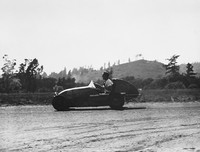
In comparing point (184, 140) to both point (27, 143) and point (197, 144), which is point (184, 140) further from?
point (27, 143)

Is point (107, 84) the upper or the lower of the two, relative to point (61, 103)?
upper

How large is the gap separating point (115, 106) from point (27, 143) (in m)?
8.42

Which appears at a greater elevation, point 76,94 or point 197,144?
point 76,94

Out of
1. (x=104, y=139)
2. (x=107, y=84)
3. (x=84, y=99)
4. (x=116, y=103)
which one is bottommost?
(x=104, y=139)

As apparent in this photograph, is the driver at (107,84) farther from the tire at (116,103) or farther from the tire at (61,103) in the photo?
the tire at (61,103)

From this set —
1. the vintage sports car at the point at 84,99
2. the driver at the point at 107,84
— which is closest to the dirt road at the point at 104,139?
the vintage sports car at the point at 84,99

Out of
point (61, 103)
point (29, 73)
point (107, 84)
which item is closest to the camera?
point (61, 103)

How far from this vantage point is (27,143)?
5480 mm

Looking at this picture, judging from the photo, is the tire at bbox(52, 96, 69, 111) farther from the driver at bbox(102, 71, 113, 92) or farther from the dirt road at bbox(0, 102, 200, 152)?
the dirt road at bbox(0, 102, 200, 152)

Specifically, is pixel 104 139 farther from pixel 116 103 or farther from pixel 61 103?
pixel 61 103

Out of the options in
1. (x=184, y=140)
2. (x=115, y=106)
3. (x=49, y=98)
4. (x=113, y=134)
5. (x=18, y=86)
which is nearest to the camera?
(x=184, y=140)

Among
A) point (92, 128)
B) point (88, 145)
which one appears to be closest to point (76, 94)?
point (92, 128)

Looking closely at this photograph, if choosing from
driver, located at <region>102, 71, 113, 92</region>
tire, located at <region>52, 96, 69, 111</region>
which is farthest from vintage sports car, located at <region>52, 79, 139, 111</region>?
driver, located at <region>102, 71, 113, 92</region>

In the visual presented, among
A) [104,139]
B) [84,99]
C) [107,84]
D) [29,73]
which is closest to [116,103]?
[107,84]
